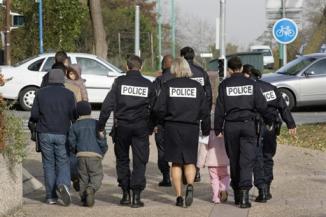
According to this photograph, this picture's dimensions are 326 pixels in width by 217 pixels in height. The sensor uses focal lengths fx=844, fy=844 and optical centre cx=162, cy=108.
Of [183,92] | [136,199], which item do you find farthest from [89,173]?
[183,92]

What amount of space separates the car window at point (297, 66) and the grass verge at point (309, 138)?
5.11m

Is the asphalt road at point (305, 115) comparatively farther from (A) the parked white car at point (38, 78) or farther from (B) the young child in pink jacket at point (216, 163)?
(B) the young child in pink jacket at point (216, 163)

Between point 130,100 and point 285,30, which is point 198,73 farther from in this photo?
point 285,30

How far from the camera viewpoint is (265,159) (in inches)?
412

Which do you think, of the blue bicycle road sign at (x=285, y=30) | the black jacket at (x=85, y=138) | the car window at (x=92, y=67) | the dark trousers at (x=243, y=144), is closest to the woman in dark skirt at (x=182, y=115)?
the dark trousers at (x=243, y=144)

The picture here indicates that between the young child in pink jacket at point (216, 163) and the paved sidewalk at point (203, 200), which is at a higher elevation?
the young child in pink jacket at point (216, 163)

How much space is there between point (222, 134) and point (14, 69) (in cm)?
1328

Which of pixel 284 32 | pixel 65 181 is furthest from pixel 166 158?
pixel 284 32

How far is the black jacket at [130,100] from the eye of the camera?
9.76m

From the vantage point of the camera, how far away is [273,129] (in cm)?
1036

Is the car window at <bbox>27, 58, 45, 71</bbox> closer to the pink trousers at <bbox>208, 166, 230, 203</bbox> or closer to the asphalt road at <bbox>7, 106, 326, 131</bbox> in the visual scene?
the asphalt road at <bbox>7, 106, 326, 131</bbox>

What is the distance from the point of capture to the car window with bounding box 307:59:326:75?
22953 mm

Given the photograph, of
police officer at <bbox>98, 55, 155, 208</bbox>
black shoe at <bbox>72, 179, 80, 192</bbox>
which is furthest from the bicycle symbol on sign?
police officer at <bbox>98, 55, 155, 208</bbox>

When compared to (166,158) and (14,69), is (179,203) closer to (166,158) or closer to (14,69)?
(166,158)
